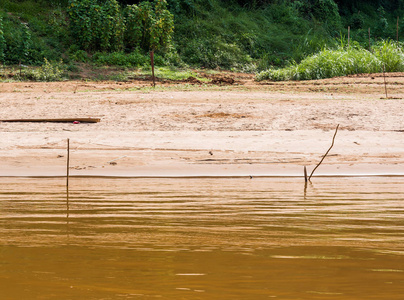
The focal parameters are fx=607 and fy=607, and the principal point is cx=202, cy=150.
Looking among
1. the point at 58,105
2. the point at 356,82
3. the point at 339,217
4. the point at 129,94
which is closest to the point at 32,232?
the point at 339,217

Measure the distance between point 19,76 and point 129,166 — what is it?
8956 millimetres

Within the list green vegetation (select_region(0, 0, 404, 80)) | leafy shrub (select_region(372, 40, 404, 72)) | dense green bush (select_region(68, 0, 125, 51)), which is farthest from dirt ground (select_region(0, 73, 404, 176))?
dense green bush (select_region(68, 0, 125, 51))

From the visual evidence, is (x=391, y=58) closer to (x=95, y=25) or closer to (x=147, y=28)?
(x=147, y=28)

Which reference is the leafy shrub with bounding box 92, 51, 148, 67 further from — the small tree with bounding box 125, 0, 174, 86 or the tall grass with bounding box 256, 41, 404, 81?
the tall grass with bounding box 256, 41, 404, 81

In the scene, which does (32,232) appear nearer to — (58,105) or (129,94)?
(58,105)

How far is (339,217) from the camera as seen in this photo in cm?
477

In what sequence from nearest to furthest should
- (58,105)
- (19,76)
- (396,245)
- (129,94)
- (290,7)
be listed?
(396,245)
(58,105)
(129,94)
(19,76)
(290,7)

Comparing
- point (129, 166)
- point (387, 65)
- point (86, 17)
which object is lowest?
point (129, 166)

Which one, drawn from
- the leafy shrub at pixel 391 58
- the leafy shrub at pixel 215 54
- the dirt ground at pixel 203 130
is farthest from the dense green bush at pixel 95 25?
the leafy shrub at pixel 391 58

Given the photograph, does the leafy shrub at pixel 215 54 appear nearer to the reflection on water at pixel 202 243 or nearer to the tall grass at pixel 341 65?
the tall grass at pixel 341 65

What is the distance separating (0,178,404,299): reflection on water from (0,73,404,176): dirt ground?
150 cm

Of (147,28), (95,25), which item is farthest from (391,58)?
(95,25)

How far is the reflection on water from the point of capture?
2975mm

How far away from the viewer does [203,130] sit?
32.6 ft
